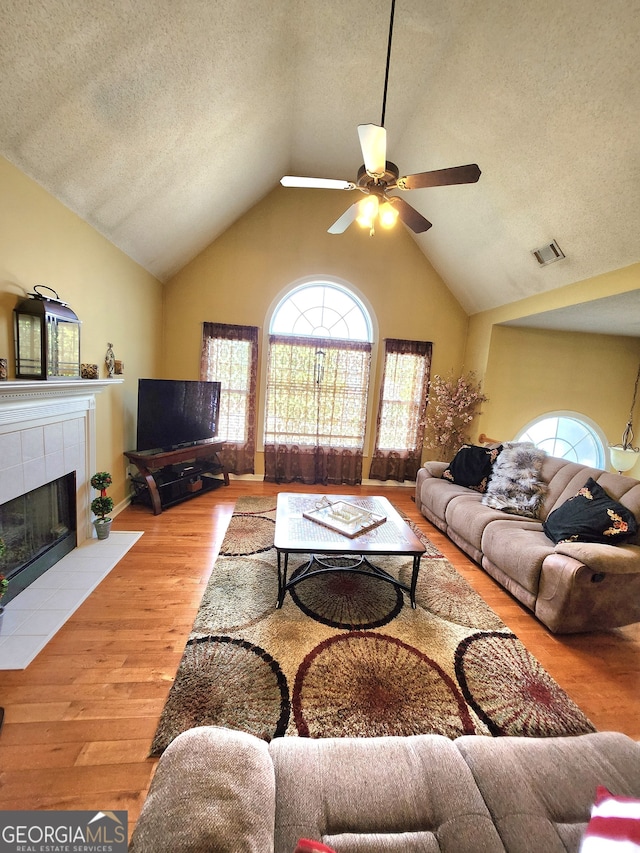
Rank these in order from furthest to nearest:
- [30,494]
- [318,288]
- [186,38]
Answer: [318,288]
[30,494]
[186,38]

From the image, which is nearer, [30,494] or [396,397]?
[30,494]

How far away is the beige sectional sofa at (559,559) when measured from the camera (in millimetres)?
2004

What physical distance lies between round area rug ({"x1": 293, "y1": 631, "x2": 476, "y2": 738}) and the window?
290 centimetres

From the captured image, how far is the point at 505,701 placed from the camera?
5.41 ft

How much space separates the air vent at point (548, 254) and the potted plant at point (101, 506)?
4433 mm

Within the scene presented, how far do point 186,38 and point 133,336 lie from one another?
2450 mm

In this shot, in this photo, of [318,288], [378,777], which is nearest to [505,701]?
[378,777]

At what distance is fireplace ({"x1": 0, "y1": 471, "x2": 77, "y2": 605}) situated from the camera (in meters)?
2.16

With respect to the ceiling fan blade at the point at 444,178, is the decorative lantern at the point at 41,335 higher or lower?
lower

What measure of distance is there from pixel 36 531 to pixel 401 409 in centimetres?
412

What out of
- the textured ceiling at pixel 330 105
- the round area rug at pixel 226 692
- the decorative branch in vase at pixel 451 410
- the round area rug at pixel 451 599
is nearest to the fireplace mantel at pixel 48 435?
the textured ceiling at pixel 330 105

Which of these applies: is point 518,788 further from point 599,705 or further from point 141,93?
point 141,93

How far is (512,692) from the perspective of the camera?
5.57 feet

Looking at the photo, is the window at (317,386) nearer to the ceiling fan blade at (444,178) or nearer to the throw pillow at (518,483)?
the throw pillow at (518,483)
